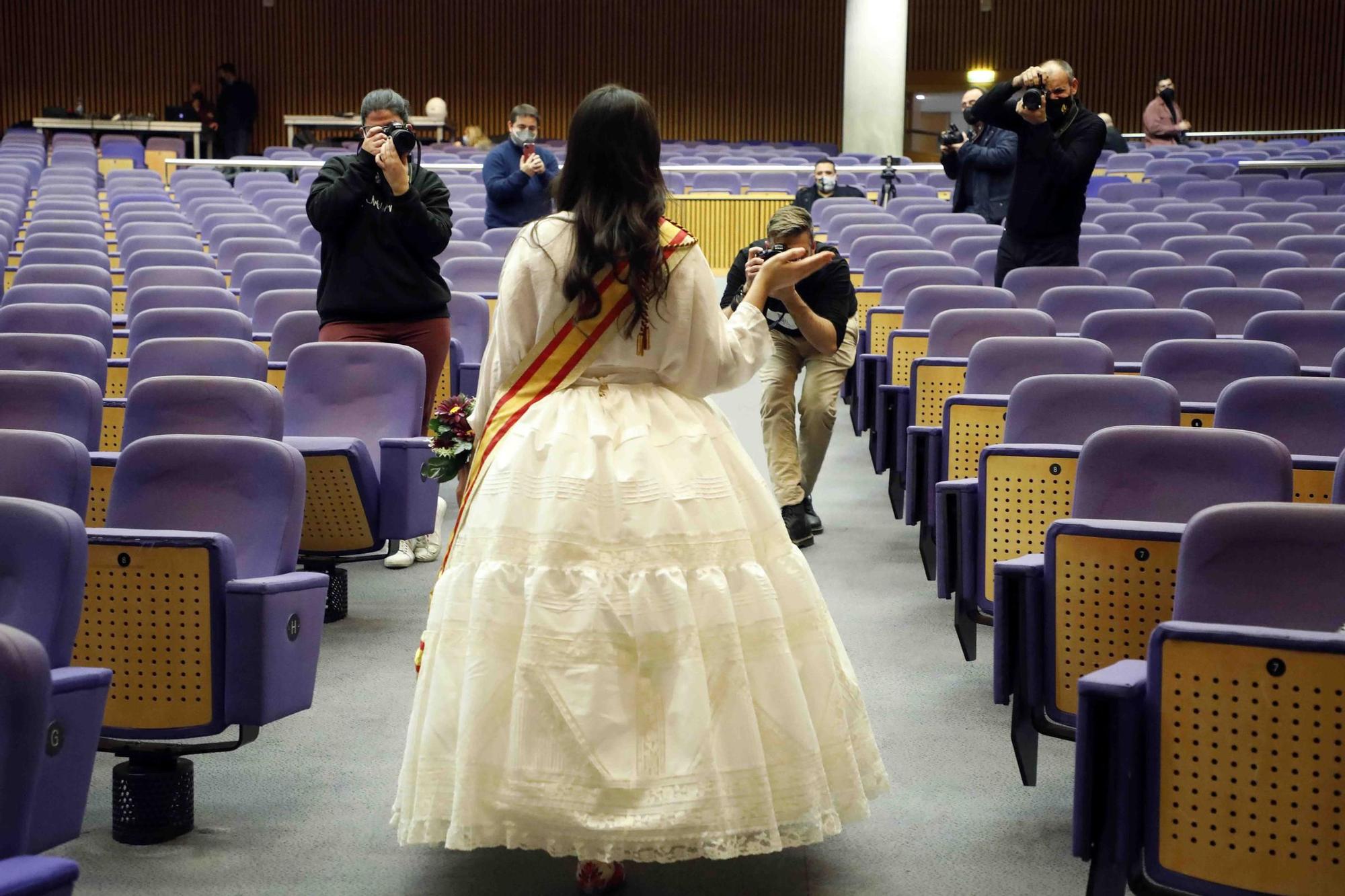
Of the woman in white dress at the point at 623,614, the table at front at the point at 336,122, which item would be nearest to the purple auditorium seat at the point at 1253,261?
the woman in white dress at the point at 623,614

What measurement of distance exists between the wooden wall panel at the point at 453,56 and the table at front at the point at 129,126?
214cm

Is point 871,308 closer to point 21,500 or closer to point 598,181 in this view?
point 598,181

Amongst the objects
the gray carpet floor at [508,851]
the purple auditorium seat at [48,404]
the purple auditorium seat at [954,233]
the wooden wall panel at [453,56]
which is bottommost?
the gray carpet floor at [508,851]

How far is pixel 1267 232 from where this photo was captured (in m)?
8.27

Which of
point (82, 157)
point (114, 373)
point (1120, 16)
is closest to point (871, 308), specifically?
point (114, 373)

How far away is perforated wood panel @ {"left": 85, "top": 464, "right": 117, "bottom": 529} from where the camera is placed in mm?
3580

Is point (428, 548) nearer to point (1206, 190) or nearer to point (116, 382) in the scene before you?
point (116, 382)

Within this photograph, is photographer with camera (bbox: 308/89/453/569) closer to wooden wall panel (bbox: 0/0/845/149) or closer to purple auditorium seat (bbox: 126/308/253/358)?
purple auditorium seat (bbox: 126/308/253/358)

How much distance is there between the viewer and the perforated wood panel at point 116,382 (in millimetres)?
5137

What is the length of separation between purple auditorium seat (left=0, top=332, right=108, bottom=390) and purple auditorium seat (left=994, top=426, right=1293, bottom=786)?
3274mm

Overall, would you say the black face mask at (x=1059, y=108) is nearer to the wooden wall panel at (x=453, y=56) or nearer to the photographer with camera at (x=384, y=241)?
the photographer with camera at (x=384, y=241)

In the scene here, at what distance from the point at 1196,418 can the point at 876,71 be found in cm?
1189

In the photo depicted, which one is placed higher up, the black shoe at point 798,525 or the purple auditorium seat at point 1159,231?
the purple auditorium seat at point 1159,231

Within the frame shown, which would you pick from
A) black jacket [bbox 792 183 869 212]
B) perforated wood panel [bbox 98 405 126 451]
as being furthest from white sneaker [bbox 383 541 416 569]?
black jacket [bbox 792 183 869 212]
